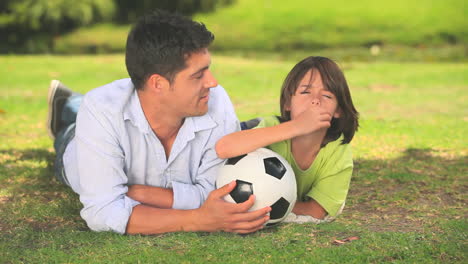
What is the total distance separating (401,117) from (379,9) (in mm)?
14668

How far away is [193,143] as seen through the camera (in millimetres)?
4273

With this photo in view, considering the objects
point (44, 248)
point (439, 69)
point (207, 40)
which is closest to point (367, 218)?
point (207, 40)

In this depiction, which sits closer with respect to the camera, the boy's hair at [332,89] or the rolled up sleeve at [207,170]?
the rolled up sleeve at [207,170]

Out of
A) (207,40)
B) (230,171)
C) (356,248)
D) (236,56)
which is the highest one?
(207,40)

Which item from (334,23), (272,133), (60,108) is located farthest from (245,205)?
(334,23)

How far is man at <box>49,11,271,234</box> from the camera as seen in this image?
12.7ft

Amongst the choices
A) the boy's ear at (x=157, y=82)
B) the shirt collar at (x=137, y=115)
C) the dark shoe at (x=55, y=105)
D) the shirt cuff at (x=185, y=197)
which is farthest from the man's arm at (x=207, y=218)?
the dark shoe at (x=55, y=105)

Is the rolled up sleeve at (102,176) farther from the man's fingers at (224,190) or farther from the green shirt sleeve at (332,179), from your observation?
the green shirt sleeve at (332,179)

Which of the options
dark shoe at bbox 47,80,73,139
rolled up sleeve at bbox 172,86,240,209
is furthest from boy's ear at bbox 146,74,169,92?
dark shoe at bbox 47,80,73,139

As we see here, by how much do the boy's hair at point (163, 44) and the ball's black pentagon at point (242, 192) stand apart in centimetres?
82

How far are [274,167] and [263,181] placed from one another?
14 cm

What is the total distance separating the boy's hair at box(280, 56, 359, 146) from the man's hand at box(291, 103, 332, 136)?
29cm

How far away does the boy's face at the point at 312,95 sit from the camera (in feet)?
13.8

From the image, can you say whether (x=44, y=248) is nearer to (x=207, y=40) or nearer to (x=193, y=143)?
(x=193, y=143)
